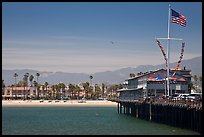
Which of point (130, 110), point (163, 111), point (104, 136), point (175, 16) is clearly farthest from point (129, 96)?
point (104, 136)

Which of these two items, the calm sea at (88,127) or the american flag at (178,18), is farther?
the american flag at (178,18)

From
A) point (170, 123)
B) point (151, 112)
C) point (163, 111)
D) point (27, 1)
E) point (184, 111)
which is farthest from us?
point (151, 112)

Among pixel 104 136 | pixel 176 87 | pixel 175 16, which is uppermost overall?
pixel 175 16

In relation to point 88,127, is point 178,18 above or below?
above

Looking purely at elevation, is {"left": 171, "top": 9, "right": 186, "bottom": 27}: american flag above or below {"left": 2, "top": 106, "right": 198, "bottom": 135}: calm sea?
above

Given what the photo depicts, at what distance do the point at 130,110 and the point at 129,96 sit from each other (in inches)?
119

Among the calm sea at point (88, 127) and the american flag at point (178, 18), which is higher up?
the american flag at point (178, 18)

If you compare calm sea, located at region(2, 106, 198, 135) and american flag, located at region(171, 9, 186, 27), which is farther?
american flag, located at region(171, 9, 186, 27)

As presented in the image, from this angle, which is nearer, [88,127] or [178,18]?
[178,18]

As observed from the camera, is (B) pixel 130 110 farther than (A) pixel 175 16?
Yes

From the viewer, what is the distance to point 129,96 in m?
93.5

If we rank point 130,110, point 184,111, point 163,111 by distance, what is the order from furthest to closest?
point 130,110, point 163,111, point 184,111

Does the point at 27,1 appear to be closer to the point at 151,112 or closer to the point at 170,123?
the point at 170,123

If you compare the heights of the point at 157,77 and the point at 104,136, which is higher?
the point at 157,77
